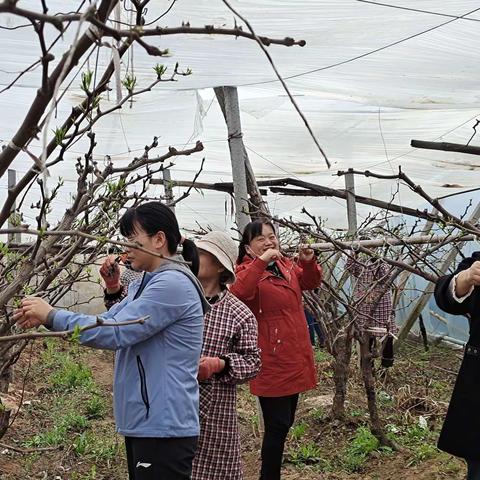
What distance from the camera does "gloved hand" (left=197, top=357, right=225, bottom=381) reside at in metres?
3.01

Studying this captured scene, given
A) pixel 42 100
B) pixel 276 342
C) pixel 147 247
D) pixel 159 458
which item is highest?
pixel 42 100

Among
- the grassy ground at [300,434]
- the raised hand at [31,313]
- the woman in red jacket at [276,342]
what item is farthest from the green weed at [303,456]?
the raised hand at [31,313]

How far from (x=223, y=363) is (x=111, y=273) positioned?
0.61 metres

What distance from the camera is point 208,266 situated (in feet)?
10.7

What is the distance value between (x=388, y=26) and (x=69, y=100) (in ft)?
10.5

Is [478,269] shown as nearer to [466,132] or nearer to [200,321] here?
[200,321]

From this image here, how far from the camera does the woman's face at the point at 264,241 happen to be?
391 centimetres

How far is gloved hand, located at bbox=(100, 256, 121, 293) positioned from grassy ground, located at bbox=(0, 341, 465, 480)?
2.43 ft

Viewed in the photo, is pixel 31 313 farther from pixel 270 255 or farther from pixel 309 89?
pixel 309 89

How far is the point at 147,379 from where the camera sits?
8.55 ft

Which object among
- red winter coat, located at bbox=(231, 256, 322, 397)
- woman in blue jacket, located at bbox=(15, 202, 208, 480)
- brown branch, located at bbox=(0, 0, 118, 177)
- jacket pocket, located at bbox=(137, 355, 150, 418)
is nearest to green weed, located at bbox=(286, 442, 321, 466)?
red winter coat, located at bbox=(231, 256, 322, 397)

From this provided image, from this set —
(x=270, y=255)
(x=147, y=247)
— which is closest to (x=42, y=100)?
(x=147, y=247)

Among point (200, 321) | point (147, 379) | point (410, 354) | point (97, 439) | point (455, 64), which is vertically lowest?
point (410, 354)

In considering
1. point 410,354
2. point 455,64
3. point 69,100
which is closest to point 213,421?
point 455,64
